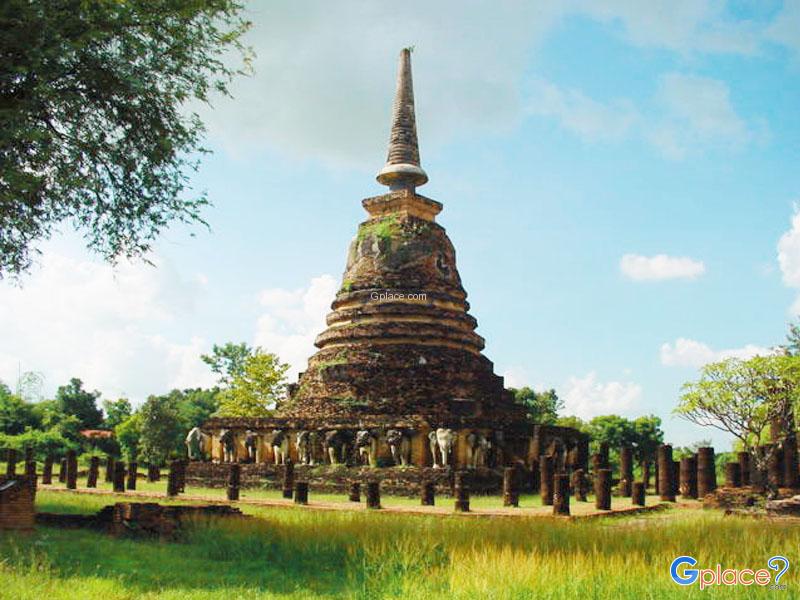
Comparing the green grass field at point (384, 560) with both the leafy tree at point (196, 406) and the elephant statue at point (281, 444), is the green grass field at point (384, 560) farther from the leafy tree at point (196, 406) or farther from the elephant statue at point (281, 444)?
the leafy tree at point (196, 406)

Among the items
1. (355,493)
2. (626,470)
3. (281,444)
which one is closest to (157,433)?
(281,444)

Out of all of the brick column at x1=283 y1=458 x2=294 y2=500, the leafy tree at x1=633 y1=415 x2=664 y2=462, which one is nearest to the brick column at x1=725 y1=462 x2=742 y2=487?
the brick column at x1=283 y1=458 x2=294 y2=500

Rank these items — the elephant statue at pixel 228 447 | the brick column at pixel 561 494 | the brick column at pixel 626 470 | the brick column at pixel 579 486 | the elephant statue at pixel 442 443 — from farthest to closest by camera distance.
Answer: the elephant statue at pixel 228 447
the brick column at pixel 626 470
the elephant statue at pixel 442 443
the brick column at pixel 579 486
the brick column at pixel 561 494

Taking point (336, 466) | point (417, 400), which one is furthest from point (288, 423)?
point (417, 400)

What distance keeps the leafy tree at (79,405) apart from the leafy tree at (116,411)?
55 centimetres

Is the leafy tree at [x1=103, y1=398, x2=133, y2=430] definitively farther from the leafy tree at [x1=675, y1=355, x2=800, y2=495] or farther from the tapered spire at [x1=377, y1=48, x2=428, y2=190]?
the leafy tree at [x1=675, y1=355, x2=800, y2=495]

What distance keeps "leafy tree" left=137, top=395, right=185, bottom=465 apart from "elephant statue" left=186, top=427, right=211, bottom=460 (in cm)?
1707

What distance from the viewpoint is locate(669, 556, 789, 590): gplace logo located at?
6.93 m

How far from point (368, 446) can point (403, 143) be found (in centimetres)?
1286

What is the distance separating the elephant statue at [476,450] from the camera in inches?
854

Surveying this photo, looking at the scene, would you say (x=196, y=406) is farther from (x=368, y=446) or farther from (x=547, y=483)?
(x=547, y=483)

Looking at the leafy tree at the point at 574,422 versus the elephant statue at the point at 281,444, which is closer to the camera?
the elephant statue at the point at 281,444

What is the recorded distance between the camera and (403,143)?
30.3m

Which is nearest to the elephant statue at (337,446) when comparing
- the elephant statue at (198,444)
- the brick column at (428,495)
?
the elephant statue at (198,444)
